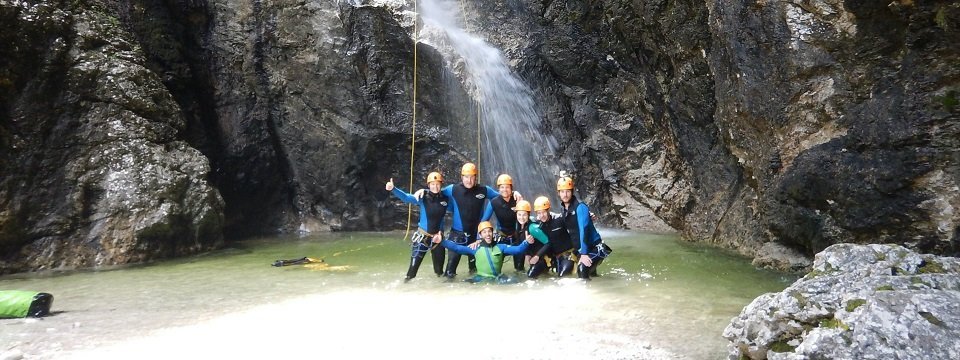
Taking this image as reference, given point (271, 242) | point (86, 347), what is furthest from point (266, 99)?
point (86, 347)

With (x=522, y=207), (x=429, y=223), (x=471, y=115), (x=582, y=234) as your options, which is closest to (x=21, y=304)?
(x=429, y=223)

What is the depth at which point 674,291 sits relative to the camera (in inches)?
231

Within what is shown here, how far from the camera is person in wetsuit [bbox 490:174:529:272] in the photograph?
7.31m

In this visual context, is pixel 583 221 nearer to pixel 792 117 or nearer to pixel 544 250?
pixel 544 250

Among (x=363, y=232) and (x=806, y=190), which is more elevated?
(x=806, y=190)

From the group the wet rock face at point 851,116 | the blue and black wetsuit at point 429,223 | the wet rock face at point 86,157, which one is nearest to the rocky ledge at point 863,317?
the wet rock face at point 851,116

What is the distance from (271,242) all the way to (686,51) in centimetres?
881

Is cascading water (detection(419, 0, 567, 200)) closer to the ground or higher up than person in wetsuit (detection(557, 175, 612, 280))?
higher up

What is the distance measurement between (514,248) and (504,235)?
0.36 m

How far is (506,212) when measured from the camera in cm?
735

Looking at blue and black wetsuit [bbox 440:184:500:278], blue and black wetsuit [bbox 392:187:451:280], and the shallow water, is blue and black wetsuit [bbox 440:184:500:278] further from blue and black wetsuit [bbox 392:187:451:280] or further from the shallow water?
the shallow water

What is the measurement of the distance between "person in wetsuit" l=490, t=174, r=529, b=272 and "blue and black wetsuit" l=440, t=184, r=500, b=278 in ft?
0.39

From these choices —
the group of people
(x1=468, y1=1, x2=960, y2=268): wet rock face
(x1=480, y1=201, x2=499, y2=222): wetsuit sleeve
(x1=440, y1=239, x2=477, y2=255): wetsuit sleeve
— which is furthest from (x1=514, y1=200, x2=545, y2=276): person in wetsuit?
(x1=468, y1=1, x2=960, y2=268): wet rock face

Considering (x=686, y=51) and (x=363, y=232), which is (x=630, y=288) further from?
(x=363, y=232)
